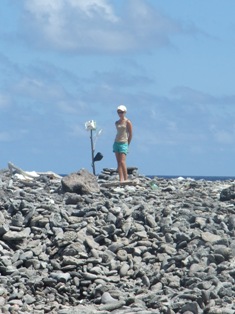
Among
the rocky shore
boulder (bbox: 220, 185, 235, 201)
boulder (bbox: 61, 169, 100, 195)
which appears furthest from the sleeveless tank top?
the rocky shore

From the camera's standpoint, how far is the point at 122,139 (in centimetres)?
2506

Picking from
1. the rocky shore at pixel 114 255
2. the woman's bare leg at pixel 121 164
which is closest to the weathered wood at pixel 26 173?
the woman's bare leg at pixel 121 164

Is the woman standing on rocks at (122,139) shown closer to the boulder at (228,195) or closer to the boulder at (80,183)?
the boulder at (80,183)

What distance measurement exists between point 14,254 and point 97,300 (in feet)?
6.77

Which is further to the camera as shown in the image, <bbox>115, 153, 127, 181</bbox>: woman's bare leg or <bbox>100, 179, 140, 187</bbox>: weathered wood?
<bbox>115, 153, 127, 181</bbox>: woman's bare leg

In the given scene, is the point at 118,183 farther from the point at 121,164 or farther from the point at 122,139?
the point at 122,139

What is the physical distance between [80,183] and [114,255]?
466 cm

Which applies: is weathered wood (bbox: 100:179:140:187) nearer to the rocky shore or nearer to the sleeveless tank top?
the sleeveless tank top

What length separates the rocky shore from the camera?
15977 millimetres

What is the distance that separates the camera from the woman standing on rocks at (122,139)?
25.0 m

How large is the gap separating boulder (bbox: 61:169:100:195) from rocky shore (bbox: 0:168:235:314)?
64 cm

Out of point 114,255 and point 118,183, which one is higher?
point 118,183

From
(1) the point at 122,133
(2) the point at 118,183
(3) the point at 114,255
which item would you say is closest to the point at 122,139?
(1) the point at 122,133

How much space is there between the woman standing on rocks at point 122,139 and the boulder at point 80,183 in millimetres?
2095
